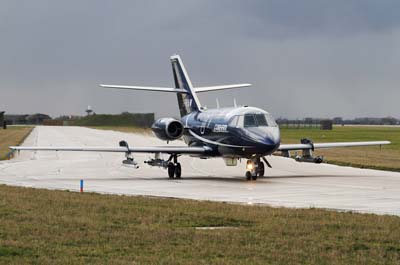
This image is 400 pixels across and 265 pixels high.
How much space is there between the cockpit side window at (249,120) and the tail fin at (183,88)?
7.54 meters

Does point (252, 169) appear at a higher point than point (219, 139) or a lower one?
lower

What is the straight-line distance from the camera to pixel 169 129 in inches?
1410

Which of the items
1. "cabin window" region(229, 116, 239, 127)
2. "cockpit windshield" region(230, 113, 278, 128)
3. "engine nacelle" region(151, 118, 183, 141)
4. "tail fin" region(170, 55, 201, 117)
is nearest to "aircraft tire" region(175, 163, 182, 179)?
"engine nacelle" region(151, 118, 183, 141)

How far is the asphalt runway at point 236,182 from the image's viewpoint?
22703 millimetres

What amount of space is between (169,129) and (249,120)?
544 cm

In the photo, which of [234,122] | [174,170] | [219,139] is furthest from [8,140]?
[234,122]

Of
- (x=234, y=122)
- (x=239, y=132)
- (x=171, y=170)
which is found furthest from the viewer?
(x=171, y=170)

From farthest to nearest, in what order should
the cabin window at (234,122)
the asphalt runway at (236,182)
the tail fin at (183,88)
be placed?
the tail fin at (183,88), the cabin window at (234,122), the asphalt runway at (236,182)

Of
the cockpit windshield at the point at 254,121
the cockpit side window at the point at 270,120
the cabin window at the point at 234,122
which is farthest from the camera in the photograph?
the cabin window at the point at 234,122

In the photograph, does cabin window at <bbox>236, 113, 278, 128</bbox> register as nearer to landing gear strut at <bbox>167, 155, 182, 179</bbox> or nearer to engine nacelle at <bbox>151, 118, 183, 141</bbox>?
landing gear strut at <bbox>167, 155, 182, 179</bbox>

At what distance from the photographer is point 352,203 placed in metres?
21.5

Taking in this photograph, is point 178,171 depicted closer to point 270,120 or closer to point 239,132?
point 239,132

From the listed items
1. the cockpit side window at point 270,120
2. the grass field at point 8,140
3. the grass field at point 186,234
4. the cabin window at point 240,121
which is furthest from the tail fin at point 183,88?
the grass field at point 186,234

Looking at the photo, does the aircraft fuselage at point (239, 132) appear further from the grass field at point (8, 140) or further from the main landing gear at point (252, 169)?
the grass field at point (8, 140)
